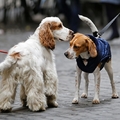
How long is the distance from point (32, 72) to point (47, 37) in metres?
0.57

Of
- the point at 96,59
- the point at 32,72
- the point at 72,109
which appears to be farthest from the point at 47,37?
the point at 72,109

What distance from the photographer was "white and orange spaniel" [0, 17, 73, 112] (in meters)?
7.05

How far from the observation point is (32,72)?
278 inches

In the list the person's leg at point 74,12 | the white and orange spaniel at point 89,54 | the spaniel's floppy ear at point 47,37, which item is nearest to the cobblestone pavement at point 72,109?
the white and orange spaniel at point 89,54

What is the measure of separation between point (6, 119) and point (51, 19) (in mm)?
1524

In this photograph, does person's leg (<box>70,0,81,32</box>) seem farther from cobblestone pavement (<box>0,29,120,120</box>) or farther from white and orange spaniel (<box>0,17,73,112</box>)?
white and orange spaniel (<box>0,17,73,112</box>)

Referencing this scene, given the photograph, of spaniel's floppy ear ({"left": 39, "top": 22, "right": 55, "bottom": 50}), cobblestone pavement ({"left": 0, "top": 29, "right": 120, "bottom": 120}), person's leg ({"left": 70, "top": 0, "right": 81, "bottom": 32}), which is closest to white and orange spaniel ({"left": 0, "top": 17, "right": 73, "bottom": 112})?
spaniel's floppy ear ({"left": 39, "top": 22, "right": 55, "bottom": 50})

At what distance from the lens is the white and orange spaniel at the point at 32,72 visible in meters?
7.05

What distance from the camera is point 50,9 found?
22.5 m

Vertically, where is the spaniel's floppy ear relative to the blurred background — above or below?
below

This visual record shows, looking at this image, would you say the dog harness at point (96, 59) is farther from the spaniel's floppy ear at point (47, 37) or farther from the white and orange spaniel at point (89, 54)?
the spaniel's floppy ear at point (47, 37)

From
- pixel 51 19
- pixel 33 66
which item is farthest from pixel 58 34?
pixel 33 66

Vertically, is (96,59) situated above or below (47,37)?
below

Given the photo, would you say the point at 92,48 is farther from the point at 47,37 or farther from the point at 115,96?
the point at 115,96
